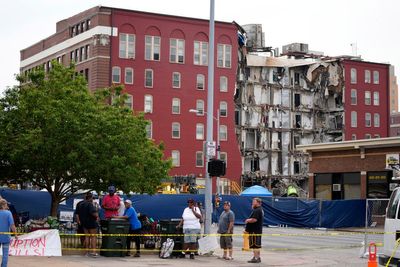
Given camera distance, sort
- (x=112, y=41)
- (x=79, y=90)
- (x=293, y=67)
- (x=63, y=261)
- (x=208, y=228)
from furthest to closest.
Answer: (x=293, y=67)
(x=112, y=41)
(x=79, y=90)
(x=208, y=228)
(x=63, y=261)

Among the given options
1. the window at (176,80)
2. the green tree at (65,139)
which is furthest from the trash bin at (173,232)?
the window at (176,80)

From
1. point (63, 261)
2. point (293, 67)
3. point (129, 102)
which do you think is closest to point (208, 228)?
point (63, 261)

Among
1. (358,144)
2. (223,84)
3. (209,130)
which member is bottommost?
(209,130)

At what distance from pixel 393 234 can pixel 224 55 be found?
215ft

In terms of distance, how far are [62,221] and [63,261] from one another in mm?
7028

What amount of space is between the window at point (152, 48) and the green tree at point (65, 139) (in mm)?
51704

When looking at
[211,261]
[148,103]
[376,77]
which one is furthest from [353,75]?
[211,261]

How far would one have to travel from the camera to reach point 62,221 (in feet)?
84.1

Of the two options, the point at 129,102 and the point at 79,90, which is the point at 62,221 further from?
the point at 129,102

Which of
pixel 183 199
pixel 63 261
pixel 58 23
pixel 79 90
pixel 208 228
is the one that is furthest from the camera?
pixel 58 23

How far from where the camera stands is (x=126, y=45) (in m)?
76.1

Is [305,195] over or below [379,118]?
below

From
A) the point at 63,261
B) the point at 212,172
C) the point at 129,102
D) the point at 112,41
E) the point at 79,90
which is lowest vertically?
the point at 63,261

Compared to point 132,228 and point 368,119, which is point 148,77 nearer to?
point 368,119
